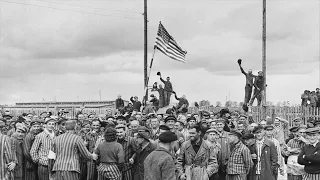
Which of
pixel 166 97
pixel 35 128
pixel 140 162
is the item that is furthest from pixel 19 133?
pixel 166 97

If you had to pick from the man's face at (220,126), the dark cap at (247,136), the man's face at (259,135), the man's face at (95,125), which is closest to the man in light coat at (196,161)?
the man's face at (220,126)

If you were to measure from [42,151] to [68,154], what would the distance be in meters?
1.71

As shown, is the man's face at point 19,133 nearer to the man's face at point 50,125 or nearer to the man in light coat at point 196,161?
the man's face at point 50,125

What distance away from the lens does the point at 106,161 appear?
902 centimetres

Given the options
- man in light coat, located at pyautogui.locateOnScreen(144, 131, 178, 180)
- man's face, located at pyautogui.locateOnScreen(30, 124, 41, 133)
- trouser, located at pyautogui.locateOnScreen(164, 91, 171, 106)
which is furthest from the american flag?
man in light coat, located at pyautogui.locateOnScreen(144, 131, 178, 180)

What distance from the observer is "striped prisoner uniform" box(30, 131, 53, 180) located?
10320mm

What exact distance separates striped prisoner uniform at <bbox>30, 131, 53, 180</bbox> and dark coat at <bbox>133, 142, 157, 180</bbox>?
1940mm

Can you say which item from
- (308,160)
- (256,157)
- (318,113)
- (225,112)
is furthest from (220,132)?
(318,113)

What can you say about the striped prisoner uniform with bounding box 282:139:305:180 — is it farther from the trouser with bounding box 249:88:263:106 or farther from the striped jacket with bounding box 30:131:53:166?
the trouser with bounding box 249:88:263:106

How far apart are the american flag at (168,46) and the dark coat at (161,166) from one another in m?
14.6

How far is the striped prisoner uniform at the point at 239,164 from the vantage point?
31.4ft

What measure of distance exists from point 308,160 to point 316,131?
501 mm

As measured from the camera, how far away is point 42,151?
1038 centimetres

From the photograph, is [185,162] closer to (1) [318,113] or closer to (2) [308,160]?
(2) [308,160]
